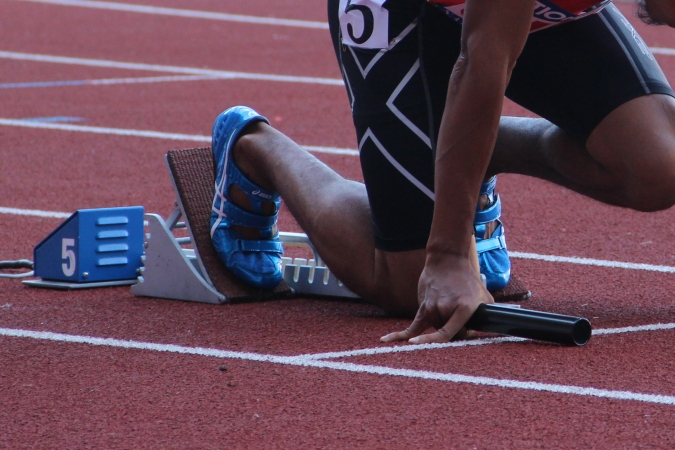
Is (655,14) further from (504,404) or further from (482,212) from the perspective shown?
(504,404)

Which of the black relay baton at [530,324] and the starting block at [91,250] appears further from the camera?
the starting block at [91,250]

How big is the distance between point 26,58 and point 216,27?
9.56ft

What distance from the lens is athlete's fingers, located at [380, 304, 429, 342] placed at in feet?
10.9

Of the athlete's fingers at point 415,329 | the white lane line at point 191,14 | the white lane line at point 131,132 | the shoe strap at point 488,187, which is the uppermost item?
the shoe strap at point 488,187

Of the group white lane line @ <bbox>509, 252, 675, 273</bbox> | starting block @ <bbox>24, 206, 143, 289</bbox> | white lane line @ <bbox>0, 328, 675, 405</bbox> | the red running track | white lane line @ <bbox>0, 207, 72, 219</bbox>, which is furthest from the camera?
white lane line @ <bbox>0, 207, 72, 219</bbox>

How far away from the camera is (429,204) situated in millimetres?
3609

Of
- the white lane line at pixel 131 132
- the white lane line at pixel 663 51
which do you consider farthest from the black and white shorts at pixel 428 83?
the white lane line at pixel 663 51

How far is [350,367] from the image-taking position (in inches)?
125

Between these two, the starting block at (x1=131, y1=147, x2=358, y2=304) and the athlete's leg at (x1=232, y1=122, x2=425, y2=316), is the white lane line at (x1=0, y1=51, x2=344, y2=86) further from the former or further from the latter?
the athlete's leg at (x1=232, y1=122, x2=425, y2=316)

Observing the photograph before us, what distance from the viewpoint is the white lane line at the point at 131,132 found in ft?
23.1

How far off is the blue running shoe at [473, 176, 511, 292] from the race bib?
2.03 feet

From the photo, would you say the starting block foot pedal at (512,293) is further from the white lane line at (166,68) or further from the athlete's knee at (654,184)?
the white lane line at (166,68)

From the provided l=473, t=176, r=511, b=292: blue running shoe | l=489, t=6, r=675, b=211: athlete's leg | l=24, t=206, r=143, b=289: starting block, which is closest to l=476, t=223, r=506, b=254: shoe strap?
l=473, t=176, r=511, b=292: blue running shoe

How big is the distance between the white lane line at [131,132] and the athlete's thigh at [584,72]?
11.0 ft
